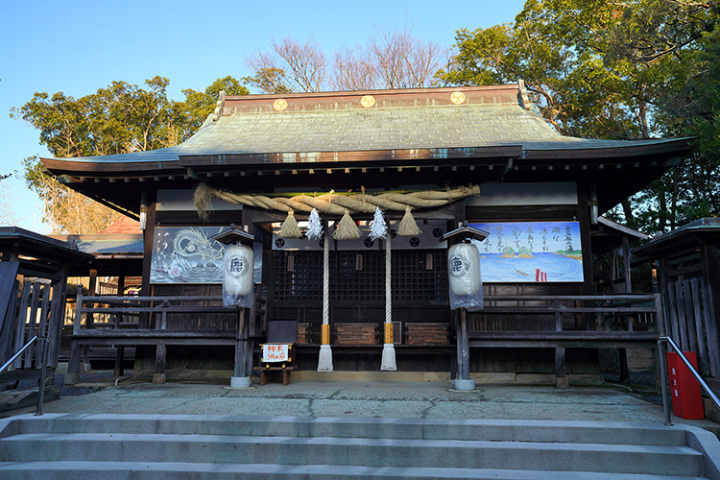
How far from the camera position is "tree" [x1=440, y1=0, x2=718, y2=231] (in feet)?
52.5

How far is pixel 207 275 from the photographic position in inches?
399

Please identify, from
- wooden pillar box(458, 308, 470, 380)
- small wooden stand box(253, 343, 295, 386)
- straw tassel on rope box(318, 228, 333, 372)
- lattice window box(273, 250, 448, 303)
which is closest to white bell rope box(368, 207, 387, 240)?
straw tassel on rope box(318, 228, 333, 372)

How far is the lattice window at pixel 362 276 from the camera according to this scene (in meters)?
10.0

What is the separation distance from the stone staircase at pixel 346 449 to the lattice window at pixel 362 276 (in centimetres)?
447

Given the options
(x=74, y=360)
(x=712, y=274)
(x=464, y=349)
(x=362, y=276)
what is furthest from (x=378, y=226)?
(x=74, y=360)

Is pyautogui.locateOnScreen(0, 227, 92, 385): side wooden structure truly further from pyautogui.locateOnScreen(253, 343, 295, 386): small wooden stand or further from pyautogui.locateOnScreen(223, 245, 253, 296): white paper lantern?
pyautogui.locateOnScreen(253, 343, 295, 386): small wooden stand

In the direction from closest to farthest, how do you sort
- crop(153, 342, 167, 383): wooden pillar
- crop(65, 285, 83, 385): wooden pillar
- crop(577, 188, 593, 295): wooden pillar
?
crop(65, 285, 83, 385): wooden pillar, crop(577, 188, 593, 295): wooden pillar, crop(153, 342, 167, 383): wooden pillar

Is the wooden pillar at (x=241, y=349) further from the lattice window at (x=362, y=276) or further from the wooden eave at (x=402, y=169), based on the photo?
the wooden eave at (x=402, y=169)

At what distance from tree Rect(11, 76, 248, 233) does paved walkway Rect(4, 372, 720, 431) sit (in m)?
22.6

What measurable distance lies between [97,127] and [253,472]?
2889 centimetres

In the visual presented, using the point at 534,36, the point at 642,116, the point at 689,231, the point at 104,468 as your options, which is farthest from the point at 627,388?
the point at 534,36

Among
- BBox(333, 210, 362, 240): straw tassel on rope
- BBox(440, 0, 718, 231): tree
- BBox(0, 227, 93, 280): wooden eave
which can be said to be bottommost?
BBox(0, 227, 93, 280): wooden eave

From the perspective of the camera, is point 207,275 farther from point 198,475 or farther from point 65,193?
point 65,193

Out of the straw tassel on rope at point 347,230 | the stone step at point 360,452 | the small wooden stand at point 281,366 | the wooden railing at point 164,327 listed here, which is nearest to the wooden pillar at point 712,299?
the stone step at point 360,452
